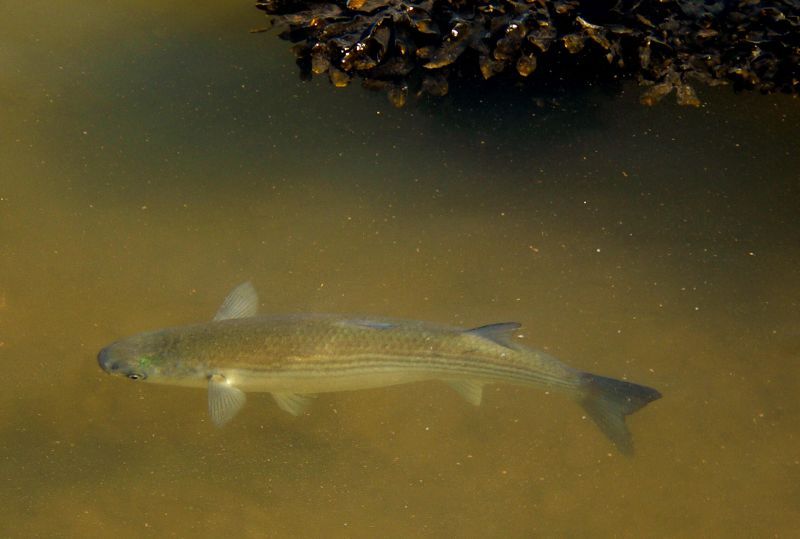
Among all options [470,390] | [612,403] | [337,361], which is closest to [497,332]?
[470,390]

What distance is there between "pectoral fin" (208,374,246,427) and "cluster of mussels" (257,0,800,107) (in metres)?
2.21

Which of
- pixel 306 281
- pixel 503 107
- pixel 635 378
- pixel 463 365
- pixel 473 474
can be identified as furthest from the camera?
pixel 503 107

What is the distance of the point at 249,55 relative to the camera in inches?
189

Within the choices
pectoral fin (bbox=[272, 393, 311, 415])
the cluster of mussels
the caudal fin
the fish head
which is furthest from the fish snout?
the cluster of mussels

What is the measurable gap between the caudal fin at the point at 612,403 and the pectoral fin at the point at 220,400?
1.33 metres

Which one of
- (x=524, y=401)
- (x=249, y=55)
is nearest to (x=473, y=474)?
(x=524, y=401)

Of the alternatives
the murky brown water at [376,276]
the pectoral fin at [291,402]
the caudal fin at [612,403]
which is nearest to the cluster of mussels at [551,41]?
the murky brown water at [376,276]

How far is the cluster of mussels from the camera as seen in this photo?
4441 mm

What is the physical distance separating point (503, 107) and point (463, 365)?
2.17 metres

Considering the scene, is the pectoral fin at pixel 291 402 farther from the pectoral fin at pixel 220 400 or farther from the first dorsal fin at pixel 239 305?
the first dorsal fin at pixel 239 305

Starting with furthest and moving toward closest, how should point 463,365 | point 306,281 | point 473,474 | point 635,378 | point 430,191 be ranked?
1. point 430,191
2. point 306,281
3. point 635,378
4. point 473,474
5. point 463,365

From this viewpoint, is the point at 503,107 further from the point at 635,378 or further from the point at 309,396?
the point at 309,396

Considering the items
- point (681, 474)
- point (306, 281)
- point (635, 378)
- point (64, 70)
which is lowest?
point (681, 474)

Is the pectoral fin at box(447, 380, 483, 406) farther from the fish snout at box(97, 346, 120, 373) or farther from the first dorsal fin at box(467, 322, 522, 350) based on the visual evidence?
the fish snout at box(97, 346, 120, 373)
